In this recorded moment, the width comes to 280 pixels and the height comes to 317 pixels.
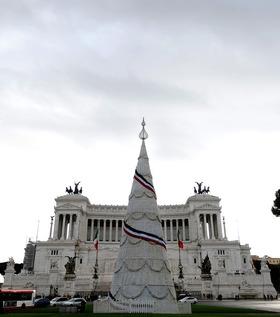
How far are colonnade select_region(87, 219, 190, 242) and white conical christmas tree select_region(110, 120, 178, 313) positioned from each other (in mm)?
75321

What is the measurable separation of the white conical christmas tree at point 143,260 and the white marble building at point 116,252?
32.9 metres

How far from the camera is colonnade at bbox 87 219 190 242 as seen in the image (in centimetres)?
9700

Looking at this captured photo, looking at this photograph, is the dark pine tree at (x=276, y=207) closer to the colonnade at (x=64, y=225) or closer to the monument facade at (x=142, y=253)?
the monument facade at (x=142, y=253)

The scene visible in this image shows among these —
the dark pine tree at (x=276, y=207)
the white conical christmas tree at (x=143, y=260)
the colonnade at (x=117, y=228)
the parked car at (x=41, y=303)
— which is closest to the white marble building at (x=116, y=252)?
the colonnade at (x=117, y=228)

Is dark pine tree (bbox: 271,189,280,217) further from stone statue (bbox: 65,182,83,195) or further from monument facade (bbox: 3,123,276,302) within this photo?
stone statue (bbox: 65,182,83,195)

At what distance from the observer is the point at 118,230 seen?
98.9m

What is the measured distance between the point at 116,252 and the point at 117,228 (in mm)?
23600

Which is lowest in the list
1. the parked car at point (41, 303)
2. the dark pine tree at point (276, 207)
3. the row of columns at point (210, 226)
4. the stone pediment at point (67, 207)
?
the parked car at point (41, 303)

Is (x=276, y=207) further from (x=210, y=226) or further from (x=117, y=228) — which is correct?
(x=117, y=228)

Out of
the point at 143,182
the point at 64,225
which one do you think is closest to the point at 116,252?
the point at 64,225

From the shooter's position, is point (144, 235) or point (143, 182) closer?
point (144, 235)

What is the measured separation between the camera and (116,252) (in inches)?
2943

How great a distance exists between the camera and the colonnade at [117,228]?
9700cm

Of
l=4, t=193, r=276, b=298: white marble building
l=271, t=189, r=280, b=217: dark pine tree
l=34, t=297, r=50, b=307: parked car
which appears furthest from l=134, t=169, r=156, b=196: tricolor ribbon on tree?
l=4, t=193, r=276, b=298: white marble building
